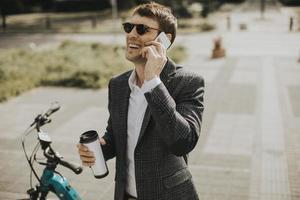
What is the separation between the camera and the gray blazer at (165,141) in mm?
2398

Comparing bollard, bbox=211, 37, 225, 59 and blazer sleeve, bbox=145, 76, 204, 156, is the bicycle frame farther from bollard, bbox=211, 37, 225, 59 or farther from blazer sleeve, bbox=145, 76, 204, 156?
bollard, bbox=211, 37, 225, 59

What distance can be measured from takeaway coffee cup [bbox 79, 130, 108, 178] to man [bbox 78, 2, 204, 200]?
0.04 m

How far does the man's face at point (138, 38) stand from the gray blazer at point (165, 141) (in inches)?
8.1

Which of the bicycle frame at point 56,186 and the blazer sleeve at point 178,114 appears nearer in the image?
the blazer sleeve at point 178,114

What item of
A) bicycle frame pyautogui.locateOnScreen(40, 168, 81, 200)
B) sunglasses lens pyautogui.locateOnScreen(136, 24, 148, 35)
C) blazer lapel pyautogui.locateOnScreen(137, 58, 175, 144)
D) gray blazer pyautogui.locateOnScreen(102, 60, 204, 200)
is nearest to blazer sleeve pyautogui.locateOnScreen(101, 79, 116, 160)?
gray blazer pyautogui.locateOnScreen(102, 60, 204, 200)

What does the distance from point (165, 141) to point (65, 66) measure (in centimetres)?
1268

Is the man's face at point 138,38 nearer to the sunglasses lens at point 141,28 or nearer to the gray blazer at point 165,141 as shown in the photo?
the sunglasses lens at point 141,28

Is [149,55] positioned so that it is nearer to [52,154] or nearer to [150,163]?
[150,163]

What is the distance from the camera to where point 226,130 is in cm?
805

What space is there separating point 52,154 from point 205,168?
3407mm

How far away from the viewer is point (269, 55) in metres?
17.3

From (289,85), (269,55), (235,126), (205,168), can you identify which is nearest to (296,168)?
(205,168)

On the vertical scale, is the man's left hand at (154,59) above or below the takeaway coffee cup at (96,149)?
above

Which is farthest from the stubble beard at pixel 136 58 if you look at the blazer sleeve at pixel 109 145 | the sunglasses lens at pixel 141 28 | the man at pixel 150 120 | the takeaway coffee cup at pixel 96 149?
the takeaway coffee cup at pixel 96 149
